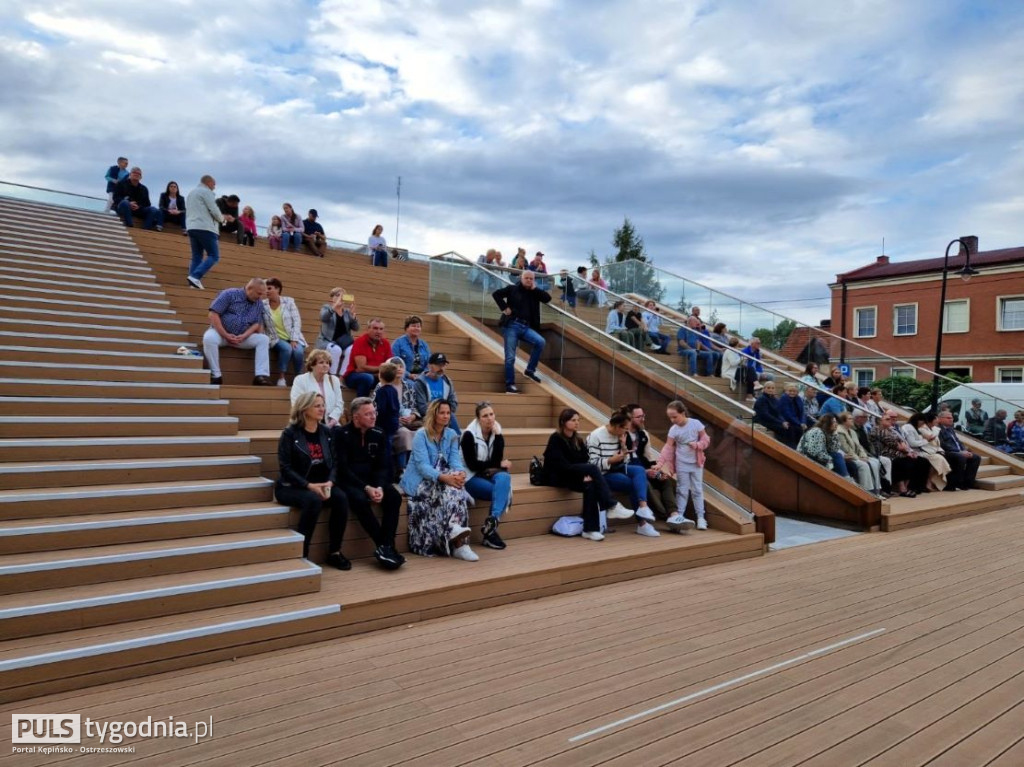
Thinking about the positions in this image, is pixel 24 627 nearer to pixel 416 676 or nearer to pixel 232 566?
pixel 232 566

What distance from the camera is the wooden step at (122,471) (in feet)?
16.8

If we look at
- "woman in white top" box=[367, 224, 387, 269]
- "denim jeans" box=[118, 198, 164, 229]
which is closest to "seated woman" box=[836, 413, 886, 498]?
"woman in white top" box=[367, 224, 387, 269]

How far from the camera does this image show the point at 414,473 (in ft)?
19.6

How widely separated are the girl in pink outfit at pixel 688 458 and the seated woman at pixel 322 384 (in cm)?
337

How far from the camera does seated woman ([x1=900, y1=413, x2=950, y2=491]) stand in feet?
37.1

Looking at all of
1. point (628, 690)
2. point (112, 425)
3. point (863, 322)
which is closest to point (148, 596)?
point (112, 425)

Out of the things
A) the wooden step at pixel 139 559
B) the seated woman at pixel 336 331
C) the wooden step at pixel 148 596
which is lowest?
the wooden step at pixel 148 596

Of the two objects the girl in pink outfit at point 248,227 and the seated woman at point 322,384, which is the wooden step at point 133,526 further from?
the girl in pink outfit at point 248,227

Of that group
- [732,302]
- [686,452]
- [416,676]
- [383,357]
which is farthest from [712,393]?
[732,302]

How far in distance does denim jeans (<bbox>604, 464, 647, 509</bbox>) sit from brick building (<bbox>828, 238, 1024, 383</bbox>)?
91.8 feet

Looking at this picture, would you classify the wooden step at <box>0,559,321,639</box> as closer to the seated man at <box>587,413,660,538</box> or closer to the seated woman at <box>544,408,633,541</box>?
the seated woman at <box>544,408,633,541</box>

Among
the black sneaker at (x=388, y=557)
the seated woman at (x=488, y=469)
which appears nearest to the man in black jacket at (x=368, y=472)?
the black sneaker at (x=388, y=557)

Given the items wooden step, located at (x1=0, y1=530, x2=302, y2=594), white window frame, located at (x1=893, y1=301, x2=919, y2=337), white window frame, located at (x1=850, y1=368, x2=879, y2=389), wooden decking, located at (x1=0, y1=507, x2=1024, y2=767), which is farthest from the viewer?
white window frame, located at (x1=893, y1=301, x2=919, y2=337)

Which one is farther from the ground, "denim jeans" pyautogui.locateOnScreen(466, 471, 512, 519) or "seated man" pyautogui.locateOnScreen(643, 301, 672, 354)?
"seated man" pyautogui.locateOnScreen(643, 301, 672, 354)
